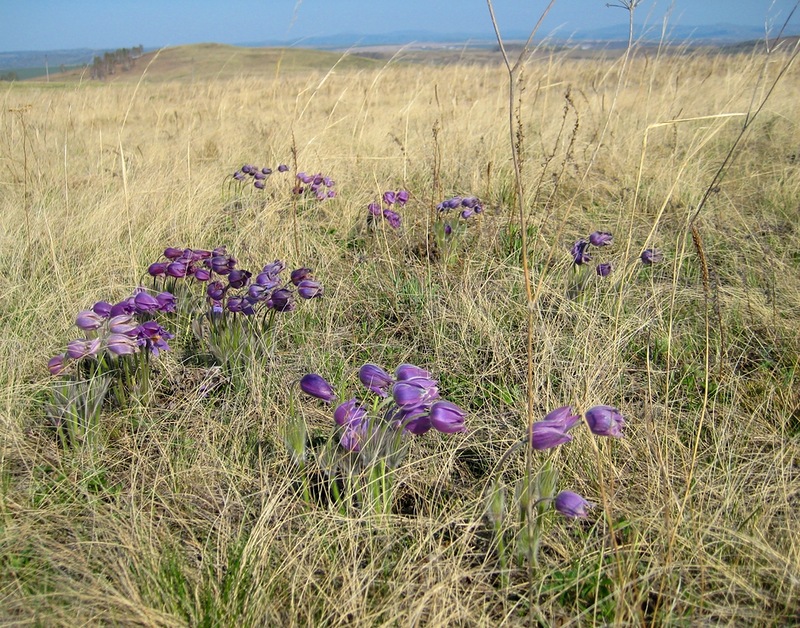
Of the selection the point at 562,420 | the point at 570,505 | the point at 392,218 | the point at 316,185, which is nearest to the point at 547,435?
the point at 562,420

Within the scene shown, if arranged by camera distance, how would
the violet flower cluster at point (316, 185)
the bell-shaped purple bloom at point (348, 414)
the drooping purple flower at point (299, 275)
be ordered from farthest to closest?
the violet flower cluster at point (316, 185) → the drooping purple flower at point (299, 275) → the bell-shaped purple bloom at point (348, 414)

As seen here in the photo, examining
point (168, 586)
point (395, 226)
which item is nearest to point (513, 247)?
point (395, 226)

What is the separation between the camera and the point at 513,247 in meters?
3.05

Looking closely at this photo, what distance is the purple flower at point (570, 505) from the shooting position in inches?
51.6

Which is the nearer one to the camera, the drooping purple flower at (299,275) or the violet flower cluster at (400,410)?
the violet flower cluster at (400,410)

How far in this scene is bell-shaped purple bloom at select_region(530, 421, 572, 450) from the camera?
1275mm

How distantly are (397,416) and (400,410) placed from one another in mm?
21

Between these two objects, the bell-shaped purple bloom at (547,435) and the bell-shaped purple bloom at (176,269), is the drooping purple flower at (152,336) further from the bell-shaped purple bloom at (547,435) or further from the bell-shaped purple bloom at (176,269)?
the bell-shaped purple bloom at (547,435)

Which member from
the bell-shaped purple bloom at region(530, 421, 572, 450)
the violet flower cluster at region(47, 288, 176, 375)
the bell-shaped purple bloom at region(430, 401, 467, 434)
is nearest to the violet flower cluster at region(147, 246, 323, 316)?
the violet flower cluster at region(47, 288, 176, 375)

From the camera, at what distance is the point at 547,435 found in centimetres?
128

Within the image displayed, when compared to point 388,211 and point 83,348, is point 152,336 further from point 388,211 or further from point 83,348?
point 388,211

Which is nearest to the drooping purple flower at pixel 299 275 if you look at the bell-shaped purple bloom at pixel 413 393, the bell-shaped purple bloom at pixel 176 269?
the bell-shaped purple bloom at pixel 176 269

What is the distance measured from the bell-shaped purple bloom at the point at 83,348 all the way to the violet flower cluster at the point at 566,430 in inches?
48.0

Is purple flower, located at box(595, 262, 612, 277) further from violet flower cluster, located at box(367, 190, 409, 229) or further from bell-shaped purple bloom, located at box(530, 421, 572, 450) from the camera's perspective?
bell-shaped purple bloom, located at box(530, 421, 572, 450)
